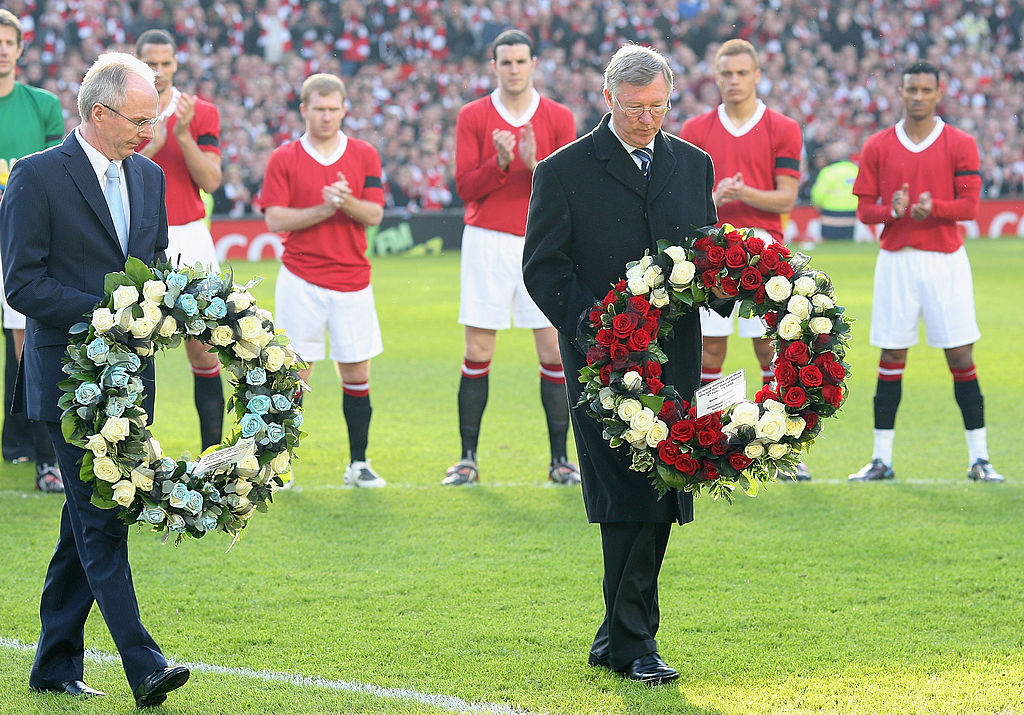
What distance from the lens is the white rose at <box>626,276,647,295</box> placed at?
13.9 feet

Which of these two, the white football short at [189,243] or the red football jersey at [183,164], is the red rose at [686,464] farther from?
the red football jersey at [183,164]

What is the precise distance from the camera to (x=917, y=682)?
173 inches

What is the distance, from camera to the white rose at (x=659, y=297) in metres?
4.26

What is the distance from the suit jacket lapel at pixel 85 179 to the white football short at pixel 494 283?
3485mm

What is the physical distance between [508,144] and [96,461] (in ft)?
12.4

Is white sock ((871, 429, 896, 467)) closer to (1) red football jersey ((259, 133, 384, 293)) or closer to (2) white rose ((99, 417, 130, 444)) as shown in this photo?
(1) red football jersey ((259, 133, 384, 293))

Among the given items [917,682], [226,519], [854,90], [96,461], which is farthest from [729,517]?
[854,90]

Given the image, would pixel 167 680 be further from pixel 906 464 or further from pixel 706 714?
pixel 906 464

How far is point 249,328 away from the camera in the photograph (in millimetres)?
4234

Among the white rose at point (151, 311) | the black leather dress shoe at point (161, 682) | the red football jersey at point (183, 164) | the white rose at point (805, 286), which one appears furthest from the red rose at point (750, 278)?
the red football jersey at point (183, 164)

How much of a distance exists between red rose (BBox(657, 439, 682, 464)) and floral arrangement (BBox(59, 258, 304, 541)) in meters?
1.24

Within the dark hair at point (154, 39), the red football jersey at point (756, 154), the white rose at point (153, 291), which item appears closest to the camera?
the white rose at point (153, 291)

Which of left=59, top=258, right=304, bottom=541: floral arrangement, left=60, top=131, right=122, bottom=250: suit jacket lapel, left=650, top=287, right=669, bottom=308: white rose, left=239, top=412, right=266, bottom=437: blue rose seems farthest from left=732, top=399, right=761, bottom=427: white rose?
left=60, top=131, right=122, bottom=250: suit jacket lapel

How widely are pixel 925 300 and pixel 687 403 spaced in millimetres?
3673
